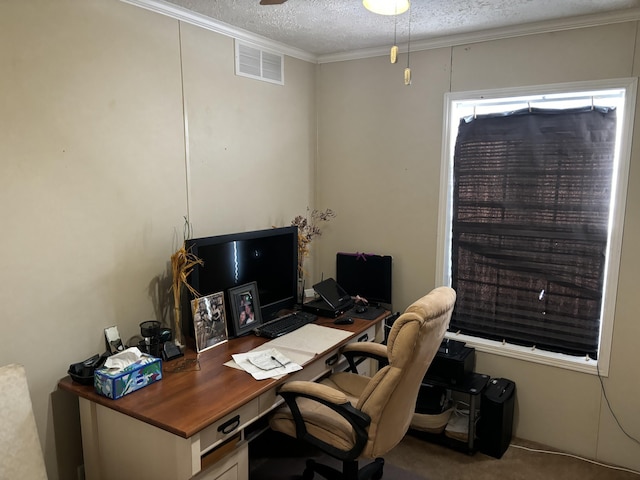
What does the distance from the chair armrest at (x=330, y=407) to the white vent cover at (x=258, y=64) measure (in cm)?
187

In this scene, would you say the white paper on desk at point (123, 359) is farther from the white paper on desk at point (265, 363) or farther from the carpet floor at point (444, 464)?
the carpet floor at point (444, 464)

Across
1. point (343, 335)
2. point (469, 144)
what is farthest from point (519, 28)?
point (343, 335)

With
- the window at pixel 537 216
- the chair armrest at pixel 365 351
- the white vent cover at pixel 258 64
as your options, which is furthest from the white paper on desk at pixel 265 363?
the white vent cover at pixel 258 64

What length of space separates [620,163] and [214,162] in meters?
2.27

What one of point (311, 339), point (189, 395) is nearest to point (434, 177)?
point (311, 339)

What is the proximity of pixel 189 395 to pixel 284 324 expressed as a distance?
87 centimetres

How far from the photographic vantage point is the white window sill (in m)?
2.73

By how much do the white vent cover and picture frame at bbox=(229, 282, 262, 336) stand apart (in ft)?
4.28

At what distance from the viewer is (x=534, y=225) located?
9.33 feet

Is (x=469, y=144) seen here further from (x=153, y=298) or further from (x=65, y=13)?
(x=65, y=13)

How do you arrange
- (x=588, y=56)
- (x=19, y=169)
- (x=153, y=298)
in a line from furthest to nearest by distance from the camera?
(x=588, y=56) → (x=153, y=298) → (x=19, y=169)

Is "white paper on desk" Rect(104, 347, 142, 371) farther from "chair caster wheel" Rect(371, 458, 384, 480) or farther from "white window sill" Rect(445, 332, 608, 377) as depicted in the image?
"white window sill" Rect(445, 332, 608, 377)

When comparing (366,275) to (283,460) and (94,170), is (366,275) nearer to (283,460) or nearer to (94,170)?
(283,460)

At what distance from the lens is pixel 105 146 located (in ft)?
7.02
